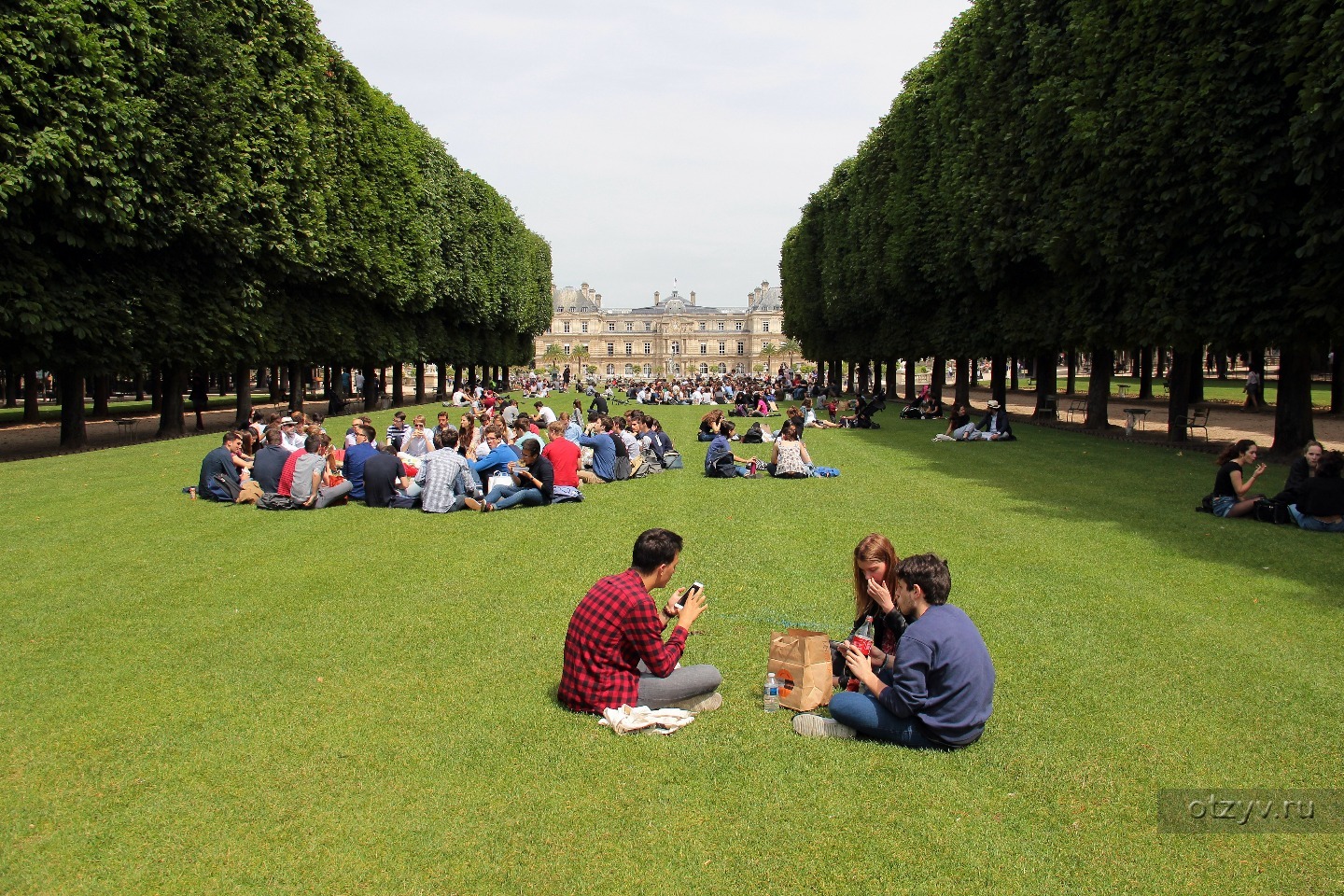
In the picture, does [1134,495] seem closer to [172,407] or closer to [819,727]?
[819,727]

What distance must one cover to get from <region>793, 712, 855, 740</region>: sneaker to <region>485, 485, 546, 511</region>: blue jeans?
317 inches

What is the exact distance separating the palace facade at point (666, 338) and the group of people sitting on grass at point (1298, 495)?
412 ft

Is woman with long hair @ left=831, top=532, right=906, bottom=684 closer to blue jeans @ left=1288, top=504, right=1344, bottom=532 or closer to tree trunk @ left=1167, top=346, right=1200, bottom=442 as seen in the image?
blue jeans @ left=1288, top=504, right=1344, bottom=532

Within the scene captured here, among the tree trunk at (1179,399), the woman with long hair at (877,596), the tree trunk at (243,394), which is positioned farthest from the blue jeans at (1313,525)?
the tree trunk at (243,394)

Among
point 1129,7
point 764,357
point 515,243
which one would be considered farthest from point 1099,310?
point 764,357

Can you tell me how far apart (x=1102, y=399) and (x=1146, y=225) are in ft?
25.2

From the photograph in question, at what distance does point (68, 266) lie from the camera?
18.1 metres

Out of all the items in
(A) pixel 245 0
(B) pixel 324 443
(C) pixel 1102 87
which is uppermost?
(A) pixel 245 0

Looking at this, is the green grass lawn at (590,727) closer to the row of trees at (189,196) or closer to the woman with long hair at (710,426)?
the row of trees at (189,196)

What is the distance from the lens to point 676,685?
5.28m

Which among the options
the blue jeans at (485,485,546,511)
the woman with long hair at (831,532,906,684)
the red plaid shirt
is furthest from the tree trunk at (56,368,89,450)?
the woman with long hair at (831,532,906,684)

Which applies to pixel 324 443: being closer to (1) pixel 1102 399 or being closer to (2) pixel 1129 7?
(2) pixel 1129 7

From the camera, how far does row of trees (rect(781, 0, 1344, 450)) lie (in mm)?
14406

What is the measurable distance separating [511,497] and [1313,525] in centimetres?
952
